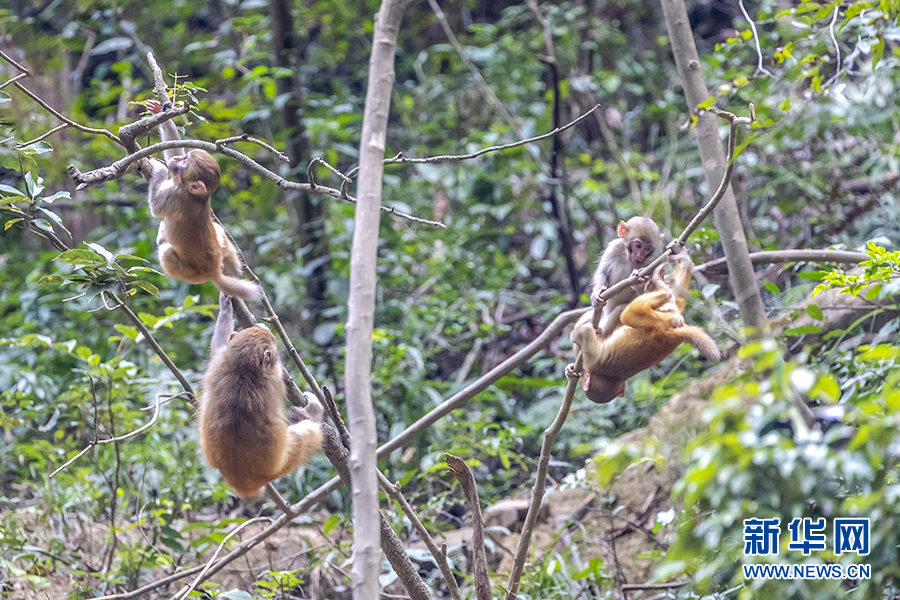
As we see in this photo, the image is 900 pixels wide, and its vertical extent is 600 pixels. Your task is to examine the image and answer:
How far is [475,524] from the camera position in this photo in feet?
12.2

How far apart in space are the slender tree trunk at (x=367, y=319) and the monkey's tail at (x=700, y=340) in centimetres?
289

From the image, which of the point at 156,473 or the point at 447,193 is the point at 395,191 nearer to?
the point at 447,193

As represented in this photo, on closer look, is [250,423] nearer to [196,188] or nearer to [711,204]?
[196,188]

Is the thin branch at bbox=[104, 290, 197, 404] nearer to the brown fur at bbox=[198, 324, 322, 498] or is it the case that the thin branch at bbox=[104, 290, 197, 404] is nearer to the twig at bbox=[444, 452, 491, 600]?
the brown fur at bbox=[198, 324, 322, 498]

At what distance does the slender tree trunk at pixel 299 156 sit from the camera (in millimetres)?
8297

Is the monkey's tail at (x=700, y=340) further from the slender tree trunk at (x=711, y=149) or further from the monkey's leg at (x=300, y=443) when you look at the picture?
the monkey's leg at (x=300, y=443)

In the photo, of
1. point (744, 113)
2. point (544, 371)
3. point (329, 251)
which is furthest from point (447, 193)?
point (744, 113)

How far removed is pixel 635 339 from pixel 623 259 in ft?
3.14

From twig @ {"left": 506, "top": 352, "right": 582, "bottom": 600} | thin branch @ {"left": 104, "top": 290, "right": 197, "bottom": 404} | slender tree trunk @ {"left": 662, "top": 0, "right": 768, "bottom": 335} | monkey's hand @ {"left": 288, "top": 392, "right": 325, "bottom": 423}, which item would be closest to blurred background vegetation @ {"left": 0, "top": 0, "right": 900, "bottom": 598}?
thin branch @ {"left": 104, "top": 290, "right": 197, "bottom": 404}

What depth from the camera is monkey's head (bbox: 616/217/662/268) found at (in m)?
4.98

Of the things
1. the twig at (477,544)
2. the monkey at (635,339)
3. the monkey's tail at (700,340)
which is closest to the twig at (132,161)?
the twig at (477,544)

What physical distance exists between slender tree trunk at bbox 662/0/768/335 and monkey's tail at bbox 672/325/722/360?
26cm

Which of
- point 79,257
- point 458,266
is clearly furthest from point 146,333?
point 458,266

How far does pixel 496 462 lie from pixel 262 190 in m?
5.11
